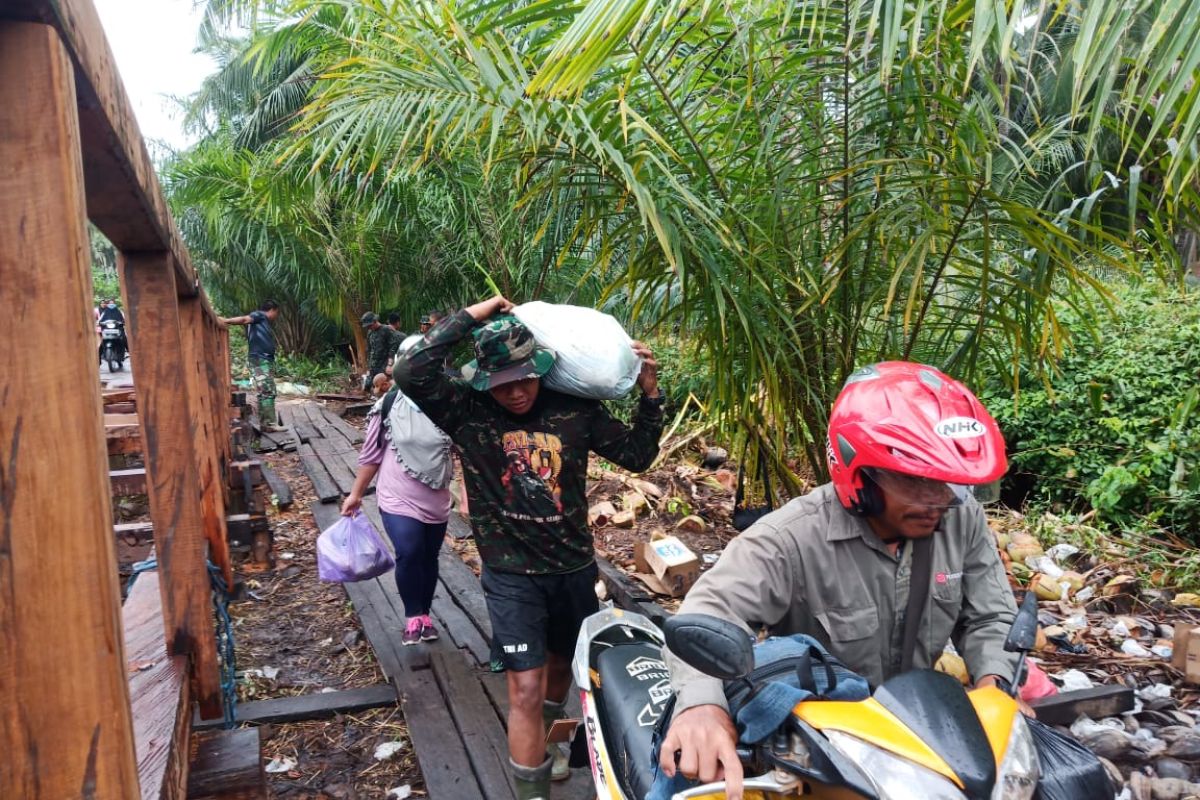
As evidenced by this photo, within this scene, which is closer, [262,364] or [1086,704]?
[1086,704]

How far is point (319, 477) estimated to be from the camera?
8.49 meters

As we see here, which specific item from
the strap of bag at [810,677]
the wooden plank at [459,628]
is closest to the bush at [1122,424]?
the wooden plank at [459,628]

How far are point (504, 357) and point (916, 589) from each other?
1.49 meters

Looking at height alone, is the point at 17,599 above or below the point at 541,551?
above

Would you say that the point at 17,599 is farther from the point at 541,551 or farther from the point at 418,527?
the point at 418,527

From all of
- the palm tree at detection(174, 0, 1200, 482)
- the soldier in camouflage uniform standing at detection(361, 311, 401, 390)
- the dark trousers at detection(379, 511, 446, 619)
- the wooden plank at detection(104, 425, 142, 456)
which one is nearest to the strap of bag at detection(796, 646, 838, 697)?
the palm tree at detection(174, 0, 1200, 482)

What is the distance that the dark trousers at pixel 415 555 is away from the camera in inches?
164

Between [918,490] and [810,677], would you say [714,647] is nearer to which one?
[810,677]

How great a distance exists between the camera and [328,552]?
4266 millimetres

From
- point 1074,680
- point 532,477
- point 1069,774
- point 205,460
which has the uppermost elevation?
point 1069,774

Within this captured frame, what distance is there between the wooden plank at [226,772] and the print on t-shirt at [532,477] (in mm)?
1069

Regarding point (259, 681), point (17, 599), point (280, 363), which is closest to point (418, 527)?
point (259, 681)

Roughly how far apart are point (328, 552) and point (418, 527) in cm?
50

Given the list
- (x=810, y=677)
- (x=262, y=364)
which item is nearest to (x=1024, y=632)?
(x=810, y=677)
